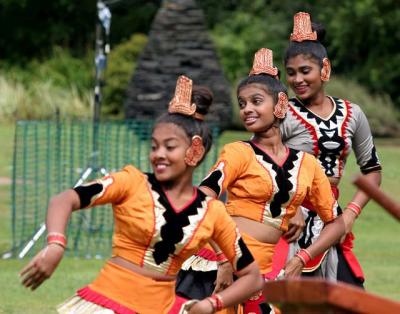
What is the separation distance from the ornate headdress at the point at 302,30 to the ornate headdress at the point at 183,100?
1.84 metres

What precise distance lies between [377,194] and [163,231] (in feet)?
6.24

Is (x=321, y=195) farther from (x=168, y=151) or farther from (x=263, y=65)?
(x=168, y=151)

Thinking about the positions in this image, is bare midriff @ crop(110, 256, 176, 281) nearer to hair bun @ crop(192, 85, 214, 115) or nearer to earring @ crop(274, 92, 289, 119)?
hair bun @ crop(192, 85, 214, 115)

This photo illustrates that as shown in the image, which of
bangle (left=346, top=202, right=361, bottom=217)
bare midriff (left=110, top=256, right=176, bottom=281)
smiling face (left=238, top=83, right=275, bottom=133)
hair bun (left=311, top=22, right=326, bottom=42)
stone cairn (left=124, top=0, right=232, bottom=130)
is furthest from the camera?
stone cairn (left=124, top=0, right=232, bottom=130)

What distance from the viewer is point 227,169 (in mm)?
7215

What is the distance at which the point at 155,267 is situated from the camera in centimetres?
626

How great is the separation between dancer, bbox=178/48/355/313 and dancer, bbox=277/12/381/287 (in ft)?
1.28

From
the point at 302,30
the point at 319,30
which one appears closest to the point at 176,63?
the point at 319,30

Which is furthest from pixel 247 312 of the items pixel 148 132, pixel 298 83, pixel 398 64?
pixel 398 64

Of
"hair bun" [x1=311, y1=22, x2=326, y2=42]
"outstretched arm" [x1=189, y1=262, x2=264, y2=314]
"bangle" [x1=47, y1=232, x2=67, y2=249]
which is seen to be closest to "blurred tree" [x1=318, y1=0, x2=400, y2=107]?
"hair bun" [x1=311, y1=22, x2=326, y2=42]

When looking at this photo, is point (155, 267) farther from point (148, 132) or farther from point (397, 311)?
point (148, 132)

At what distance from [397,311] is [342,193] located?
1574 cm

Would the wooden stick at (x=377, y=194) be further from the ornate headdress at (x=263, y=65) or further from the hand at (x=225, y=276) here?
the ornate headdress at (x=263, y=65)

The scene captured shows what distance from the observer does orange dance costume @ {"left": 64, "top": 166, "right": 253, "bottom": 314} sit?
6156 millimetres
